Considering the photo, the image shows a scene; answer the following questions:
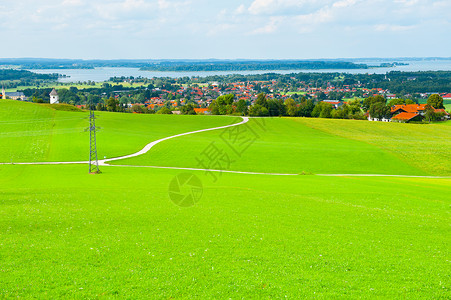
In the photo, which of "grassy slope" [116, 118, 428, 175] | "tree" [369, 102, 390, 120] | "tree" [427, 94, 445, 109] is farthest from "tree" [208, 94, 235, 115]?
"tree" [427, 94, 445, 109]

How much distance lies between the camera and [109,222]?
2005cm

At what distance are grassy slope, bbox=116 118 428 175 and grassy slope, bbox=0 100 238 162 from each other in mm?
8907

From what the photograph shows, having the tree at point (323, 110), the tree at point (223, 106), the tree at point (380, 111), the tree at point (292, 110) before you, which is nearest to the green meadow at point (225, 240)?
the tree at point (323, 110)

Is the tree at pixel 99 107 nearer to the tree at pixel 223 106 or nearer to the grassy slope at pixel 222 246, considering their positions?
the tree at pixel 223 106

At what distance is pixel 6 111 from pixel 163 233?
100.0 metres

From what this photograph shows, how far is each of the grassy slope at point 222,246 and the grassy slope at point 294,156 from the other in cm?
2901

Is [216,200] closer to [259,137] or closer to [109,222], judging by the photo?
[109,222]

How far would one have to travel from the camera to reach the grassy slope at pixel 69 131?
64500 mm

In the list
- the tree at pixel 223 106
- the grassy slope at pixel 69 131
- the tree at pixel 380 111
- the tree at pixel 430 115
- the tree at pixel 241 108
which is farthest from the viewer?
the tree at pixel 223 106

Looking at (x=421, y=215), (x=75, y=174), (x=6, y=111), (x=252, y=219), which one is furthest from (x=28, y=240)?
(x=6, y=111)

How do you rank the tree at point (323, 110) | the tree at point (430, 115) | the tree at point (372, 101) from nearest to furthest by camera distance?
the tree at point (430, 115) < the tree at point (323, 110) < the tree at point (372, 101)

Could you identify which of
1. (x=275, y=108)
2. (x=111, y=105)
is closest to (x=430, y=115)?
(x=275, y=108)

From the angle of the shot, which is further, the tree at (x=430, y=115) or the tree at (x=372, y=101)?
the tree at (x=372, y=101)

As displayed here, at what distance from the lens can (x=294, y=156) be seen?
6397 centimetres
